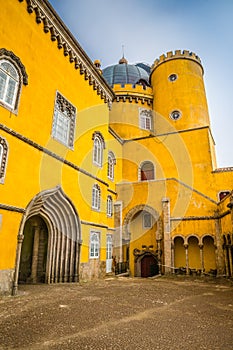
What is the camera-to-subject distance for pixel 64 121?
12.7 m

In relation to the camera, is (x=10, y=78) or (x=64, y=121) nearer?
(x=10, y=78)

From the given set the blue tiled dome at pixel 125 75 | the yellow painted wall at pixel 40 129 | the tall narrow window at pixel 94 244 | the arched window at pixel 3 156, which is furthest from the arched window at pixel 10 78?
the blue tiled dome at pixel 125 75

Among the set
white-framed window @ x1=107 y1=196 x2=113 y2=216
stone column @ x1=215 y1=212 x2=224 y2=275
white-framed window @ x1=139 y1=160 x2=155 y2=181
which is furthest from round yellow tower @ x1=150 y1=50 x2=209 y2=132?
stone column @ x1=215 y1=212 x2=224 y2=275

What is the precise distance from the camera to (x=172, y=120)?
2331 cm

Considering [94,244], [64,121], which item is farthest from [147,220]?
[64,121]

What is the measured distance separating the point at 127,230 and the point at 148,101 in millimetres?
13824

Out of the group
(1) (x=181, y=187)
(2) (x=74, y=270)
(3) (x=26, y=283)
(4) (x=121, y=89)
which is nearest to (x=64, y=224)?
(2) (x=74, y=270)

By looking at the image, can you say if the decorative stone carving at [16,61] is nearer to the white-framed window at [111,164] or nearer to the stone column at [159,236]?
the white-framed window at [111,164]

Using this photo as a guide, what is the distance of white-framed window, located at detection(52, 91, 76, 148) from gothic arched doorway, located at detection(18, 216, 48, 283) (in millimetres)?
4241

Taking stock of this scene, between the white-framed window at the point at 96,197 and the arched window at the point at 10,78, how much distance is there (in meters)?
6.83

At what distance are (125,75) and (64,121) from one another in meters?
18.5

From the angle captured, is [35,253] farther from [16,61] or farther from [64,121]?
[16,61]

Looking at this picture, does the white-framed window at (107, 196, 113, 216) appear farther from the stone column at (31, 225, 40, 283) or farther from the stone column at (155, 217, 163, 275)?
the stone column at (31, 225, 40, 283)

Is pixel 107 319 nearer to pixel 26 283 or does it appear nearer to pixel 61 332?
pixel 61 332
